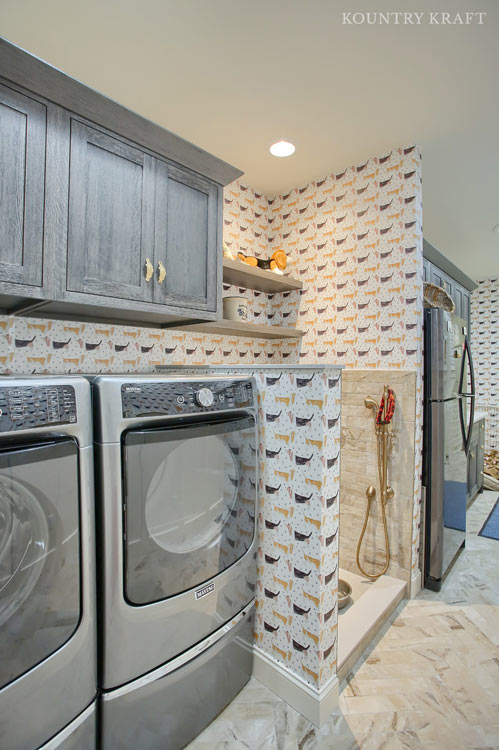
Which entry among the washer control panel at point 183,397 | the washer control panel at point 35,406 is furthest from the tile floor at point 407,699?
the washer control panel at point 35,406

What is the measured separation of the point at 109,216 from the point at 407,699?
229cm

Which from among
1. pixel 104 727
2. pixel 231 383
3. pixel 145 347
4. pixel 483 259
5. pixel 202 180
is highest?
pixel 483 259

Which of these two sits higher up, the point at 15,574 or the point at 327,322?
the point at 327,322

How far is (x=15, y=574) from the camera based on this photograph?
895mm

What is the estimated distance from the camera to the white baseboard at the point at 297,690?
1.45m

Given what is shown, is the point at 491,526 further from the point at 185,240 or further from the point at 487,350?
the point at 185,240

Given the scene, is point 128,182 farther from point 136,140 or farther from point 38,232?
point 38,232

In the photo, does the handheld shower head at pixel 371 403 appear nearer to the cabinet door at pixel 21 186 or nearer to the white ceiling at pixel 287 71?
the white ceiling at pixel 287 71

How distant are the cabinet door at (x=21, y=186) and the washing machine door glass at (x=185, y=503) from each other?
662mm

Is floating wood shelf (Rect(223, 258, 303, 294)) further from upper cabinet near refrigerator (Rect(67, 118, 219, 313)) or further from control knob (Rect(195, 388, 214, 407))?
control knob (Rect(195, 388, 214, 407))

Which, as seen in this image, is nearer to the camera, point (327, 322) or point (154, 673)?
point (154, 673)

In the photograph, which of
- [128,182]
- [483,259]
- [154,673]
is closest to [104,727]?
[154,673]

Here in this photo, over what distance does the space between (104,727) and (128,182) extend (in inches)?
72.9

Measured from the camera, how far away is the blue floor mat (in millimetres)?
3180
